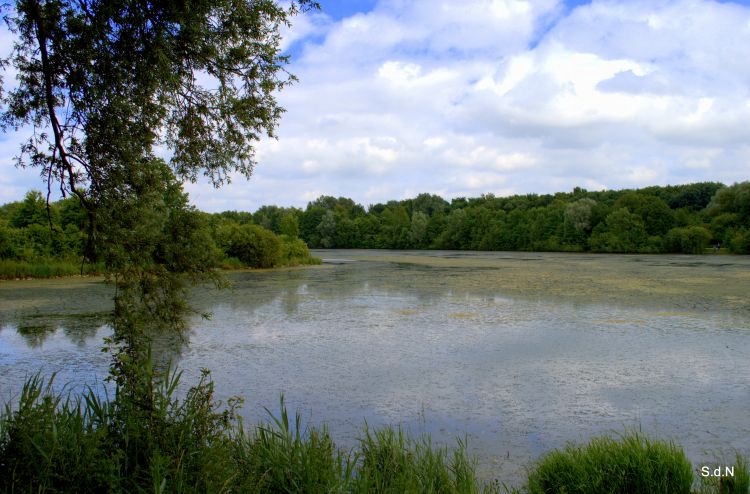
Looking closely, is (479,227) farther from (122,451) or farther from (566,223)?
(122,451)

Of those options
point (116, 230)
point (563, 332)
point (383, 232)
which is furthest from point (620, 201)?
point (116, 230)

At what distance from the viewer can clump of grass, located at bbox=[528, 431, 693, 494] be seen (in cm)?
347

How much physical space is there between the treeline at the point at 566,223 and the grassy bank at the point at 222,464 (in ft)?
129

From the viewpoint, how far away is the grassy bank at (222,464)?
2.97m

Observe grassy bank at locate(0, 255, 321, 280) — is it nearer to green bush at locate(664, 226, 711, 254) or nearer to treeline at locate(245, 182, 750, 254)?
treeline at locate(245, 182, 750, 254)

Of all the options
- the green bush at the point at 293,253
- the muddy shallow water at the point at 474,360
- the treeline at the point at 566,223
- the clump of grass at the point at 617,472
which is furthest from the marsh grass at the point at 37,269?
the treeline at the point at 566,223

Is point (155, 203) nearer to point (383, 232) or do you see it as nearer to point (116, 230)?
point (116, 230)

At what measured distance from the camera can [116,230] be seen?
4.36m

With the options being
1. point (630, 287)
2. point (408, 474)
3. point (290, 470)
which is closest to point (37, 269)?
point (630, 287)

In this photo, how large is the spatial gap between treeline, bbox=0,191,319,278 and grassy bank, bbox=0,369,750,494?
4.37 feet

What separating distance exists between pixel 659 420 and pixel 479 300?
8480 millimetres

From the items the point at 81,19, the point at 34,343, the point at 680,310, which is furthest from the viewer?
the point at 680,310

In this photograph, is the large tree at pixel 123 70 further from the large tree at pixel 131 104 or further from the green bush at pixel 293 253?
the green bush at pixel 293 253

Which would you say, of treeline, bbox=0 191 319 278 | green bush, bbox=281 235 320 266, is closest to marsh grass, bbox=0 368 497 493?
treeline, bbox=0 191 319 278
